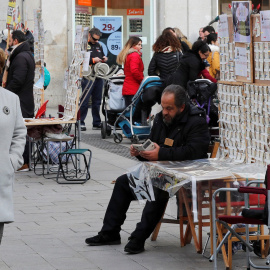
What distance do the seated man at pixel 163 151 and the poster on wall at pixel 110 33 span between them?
572 inches

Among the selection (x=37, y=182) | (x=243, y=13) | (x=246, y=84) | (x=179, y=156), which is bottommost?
(x=37, y=182)

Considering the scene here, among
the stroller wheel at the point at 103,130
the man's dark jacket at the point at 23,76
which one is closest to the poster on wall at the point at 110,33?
the stroller wheel at the point at 103,130

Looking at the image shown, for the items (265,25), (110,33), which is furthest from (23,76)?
(110,33)

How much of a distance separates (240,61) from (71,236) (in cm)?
206

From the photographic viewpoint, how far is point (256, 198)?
605 centimetres

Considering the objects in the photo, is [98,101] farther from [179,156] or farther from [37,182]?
[179,156]

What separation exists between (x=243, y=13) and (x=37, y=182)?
4.26 meters

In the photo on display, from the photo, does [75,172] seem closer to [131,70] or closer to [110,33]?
[131,70]

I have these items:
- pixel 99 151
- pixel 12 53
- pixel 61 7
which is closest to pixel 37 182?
pixel 12 53

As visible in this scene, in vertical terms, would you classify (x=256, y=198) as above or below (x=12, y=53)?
below

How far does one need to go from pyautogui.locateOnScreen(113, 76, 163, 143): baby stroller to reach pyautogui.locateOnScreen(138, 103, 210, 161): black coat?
18.6ft

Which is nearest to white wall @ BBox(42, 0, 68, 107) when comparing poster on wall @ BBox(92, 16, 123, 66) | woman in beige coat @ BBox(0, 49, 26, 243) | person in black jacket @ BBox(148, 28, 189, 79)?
poster on wall @ BBox(92, 16, 123, 66)

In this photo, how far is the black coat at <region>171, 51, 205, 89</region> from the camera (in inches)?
435

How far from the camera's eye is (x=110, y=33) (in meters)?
21.2
